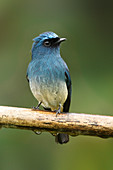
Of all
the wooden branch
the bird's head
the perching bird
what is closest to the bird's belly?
the perching bird

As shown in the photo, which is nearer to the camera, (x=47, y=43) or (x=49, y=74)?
(x=49, y=74)

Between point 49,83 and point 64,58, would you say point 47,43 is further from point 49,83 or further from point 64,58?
point 64,58

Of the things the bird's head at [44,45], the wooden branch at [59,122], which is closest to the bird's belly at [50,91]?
the bird's head at [44,45]

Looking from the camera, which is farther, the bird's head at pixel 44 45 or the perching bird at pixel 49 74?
the bird's head at pixel 44 45

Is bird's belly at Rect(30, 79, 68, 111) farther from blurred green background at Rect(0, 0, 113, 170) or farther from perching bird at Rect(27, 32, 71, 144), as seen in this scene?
blurred green background at Rect(0, 0, 113, 170)

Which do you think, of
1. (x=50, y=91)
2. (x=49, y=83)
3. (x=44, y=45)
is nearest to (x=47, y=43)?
(x=44, y=45)

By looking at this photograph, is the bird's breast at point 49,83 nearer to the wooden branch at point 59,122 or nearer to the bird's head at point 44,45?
the bird's head at point 44,45

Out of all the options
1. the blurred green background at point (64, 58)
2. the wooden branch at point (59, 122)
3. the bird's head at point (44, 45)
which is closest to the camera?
the wooden branch at point (59, 122)
